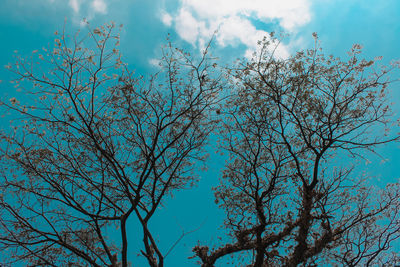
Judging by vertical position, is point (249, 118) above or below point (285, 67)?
below

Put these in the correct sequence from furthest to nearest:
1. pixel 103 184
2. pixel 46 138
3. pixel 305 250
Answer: pixel 103 184
pixel 46 138
pixel 305 250

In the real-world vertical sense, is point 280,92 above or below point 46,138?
below

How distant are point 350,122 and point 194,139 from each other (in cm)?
555

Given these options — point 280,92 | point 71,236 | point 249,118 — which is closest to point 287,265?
point 249,118

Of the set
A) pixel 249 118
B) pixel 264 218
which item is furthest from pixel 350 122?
pixel 264 218

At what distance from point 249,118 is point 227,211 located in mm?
3661

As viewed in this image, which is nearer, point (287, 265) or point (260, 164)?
point (287, 265)

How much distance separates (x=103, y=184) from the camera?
1059 centimetres

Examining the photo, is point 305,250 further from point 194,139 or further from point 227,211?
point 194,139

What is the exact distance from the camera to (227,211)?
34.8 feet

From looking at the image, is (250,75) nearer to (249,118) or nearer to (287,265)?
(249,118)

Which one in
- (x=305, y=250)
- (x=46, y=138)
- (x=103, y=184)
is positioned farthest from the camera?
(x=103, y=184)

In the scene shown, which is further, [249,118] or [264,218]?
[249,118]

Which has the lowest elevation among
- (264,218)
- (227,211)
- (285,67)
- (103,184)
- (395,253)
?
(395,253)
